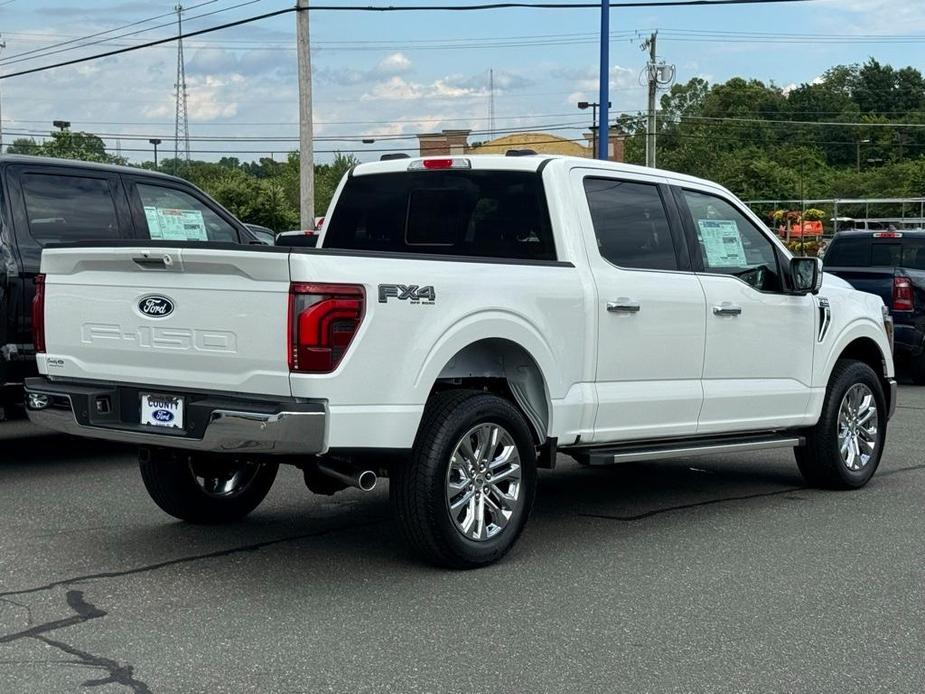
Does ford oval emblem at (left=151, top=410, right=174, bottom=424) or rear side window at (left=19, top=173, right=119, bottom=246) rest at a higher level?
rear side window at (left=19, top=173, right=119, bottom=246)

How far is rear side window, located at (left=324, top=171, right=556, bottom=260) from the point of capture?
695 cm

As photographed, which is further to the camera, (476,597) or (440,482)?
(440,482)

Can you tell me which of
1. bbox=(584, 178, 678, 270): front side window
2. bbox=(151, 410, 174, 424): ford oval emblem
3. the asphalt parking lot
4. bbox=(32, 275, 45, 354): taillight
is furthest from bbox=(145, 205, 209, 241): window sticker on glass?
bbox=(151, 410, 174, 424): ford oval emblem

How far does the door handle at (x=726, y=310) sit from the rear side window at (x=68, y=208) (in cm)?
416

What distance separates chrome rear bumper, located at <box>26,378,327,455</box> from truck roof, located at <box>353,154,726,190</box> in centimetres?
220

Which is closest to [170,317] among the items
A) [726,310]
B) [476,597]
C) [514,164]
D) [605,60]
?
[476,597]

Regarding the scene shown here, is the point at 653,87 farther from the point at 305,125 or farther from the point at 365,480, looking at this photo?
the point at 365,480

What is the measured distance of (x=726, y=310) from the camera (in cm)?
757

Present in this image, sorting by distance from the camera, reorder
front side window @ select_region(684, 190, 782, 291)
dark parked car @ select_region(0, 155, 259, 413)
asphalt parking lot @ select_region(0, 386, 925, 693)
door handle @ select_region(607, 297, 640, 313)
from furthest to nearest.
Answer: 1. dark parked car @ select_region(0, 155, 259, 413)
2. front side window @ select_region(684, 190, 782, 291)
3. door handle @ select_region(607, 297, 640, 313)
4. asphalt parking lot @ select_region(0, 386, 925, 693)

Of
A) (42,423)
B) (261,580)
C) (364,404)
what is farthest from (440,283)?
(42,423)

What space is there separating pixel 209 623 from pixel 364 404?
112 cm

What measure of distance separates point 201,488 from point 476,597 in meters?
2.06

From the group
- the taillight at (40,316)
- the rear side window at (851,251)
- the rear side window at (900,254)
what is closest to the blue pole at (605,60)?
the rear side window at (851,251)

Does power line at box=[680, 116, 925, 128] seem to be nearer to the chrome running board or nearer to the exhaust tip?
the chrome running board
